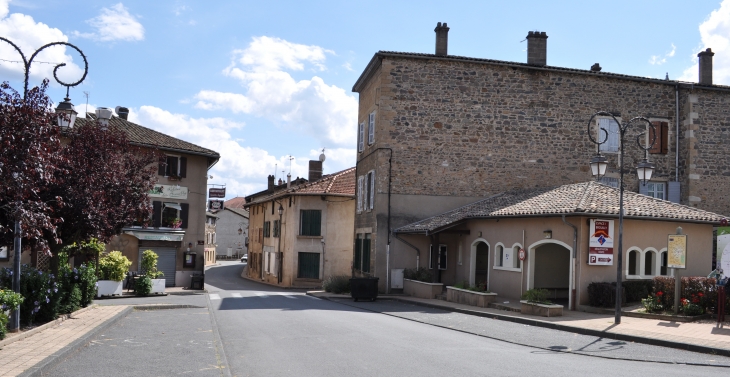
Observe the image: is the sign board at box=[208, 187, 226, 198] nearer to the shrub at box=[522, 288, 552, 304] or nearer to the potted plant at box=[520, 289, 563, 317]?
the potted plant at box=[520, 289, 563, 317]

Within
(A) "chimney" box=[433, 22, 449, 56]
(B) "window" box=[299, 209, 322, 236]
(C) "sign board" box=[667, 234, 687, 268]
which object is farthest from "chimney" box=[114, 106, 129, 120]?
(C) "sign board" box=[667, 234, 687, 268]

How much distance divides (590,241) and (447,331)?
6107mm

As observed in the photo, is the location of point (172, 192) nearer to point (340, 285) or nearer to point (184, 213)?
point (184, 213)

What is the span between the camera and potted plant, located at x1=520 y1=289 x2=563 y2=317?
1725 centimetres

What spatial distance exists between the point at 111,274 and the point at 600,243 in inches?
679

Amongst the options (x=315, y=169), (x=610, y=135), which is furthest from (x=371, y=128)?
(x=315, y=169)

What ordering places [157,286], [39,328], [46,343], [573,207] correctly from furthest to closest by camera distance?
[157,286] → [573,207] → [39,328] → [46,343]

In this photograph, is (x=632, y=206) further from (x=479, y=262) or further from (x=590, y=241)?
(x=479, y=262)

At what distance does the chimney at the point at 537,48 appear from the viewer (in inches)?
1139

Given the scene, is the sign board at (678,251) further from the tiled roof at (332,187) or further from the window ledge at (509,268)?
the tiled roof at (332,187)

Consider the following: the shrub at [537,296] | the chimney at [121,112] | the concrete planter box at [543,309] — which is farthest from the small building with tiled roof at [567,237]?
the chimney at [121,112]

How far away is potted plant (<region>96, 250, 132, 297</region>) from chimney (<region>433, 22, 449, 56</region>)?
1534 cm

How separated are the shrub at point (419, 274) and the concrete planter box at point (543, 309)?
8.01 m

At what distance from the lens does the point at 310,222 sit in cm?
3972
